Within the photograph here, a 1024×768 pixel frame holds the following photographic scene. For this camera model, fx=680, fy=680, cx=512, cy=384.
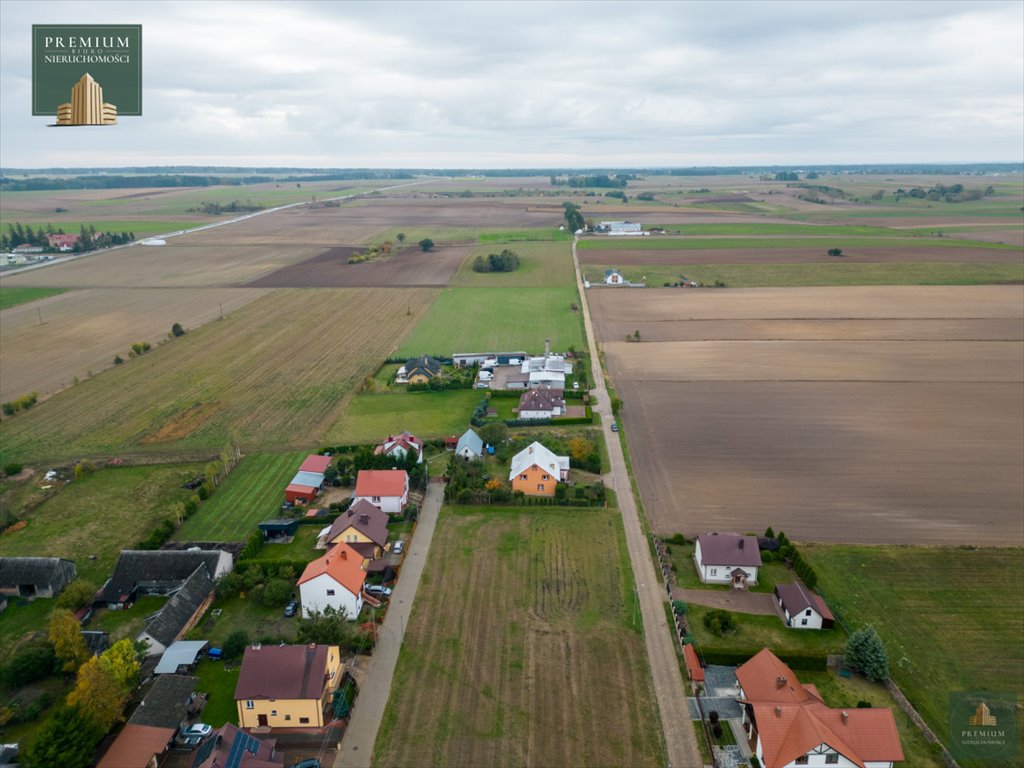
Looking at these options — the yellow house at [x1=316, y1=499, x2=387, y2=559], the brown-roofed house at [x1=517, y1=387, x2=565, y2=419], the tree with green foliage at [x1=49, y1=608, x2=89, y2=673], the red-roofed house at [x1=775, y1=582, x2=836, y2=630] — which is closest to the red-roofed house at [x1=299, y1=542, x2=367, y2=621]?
the yellow house at [x1=316, y1=499, x2=387, y2=559]

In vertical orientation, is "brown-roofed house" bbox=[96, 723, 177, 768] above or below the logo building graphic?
below

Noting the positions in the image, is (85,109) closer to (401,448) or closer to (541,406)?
(401,448)

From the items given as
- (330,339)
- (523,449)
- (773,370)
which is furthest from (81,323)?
→ (773,370)

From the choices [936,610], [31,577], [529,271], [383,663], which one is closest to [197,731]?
[383,663]

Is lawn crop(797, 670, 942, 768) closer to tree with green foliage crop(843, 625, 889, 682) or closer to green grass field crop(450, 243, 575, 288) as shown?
tree with green foliage crop(843, 625, 889, 682)

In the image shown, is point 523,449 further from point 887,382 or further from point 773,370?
point 887,382

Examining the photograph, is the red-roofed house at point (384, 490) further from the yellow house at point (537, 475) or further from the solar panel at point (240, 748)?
the solar panel at point (240, 748)
